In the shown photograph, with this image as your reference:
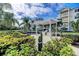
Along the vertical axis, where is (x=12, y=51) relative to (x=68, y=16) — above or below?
below

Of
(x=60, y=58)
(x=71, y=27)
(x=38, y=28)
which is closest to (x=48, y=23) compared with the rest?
(x=38, y=28)

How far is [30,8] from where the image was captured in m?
2.40

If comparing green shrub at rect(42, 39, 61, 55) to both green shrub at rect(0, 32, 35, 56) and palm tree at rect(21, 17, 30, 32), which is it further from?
palm tree at rect(21, 17, 30, 32)

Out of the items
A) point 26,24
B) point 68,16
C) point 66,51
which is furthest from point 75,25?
point 26,24

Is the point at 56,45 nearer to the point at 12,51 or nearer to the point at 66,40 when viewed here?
the point at 66,40

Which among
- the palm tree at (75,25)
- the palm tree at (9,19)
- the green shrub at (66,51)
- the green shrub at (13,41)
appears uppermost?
the palm tree at (9,19)

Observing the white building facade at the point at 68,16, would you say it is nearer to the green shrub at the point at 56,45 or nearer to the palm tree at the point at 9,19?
the green shrub at the point at 56,45

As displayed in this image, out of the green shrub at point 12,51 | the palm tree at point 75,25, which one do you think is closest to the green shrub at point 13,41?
the green shrub at point 12,51

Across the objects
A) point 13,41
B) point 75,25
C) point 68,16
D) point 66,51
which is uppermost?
point 68,16

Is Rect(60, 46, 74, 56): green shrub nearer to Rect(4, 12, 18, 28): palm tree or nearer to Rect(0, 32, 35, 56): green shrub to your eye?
Rect(0, 32, 35, 56): green shrub

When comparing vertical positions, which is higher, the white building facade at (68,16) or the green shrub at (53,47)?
the white building facade at (68,16)

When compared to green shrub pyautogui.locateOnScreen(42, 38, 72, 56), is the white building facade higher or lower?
higher

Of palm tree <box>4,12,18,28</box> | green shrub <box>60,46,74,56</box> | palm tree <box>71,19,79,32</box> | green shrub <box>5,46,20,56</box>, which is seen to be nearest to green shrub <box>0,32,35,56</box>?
green shrub <box>5,46,20,56</box>

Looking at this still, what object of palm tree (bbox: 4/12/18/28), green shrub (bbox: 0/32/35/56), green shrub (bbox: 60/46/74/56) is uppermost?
palm tree (bbox: 4/12/18/28)
